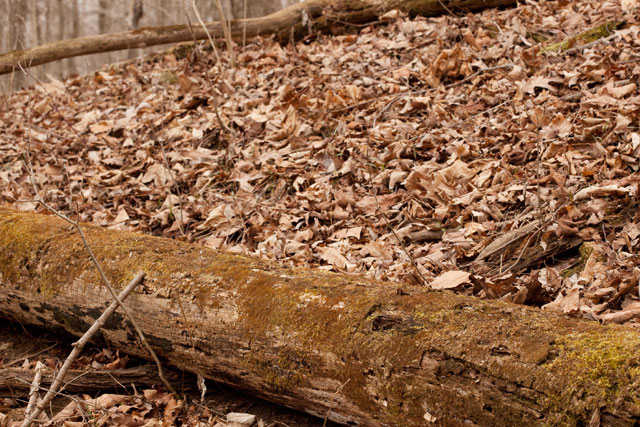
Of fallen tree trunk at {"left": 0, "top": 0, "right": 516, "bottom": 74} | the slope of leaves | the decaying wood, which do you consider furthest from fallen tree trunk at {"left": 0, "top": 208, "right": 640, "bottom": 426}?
fallen tree trunk at {"left": 0, "top": 0, "right": 516, "bottom": 74}

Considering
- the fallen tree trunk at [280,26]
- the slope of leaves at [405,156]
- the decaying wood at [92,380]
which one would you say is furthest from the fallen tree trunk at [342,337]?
the fallen tree trunk at [280,26]

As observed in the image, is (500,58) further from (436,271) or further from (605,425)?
(605,425)

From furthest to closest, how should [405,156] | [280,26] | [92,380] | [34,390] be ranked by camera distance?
1. [280,26]
2. [405,156]
3. [92,380]
4. [34,390]

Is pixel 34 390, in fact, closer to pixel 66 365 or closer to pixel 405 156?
pixel 66 365

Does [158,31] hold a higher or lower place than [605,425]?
higher

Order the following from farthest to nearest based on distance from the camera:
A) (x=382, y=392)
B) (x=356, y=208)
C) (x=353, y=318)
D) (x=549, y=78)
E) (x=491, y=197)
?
1. (x=549, y=78)
2. (x=356, y=208)
3. (x=491, y=197)
4. (x=353, y=318)
5. (x=382, y=392)

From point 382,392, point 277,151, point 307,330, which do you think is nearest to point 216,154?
point 277,151

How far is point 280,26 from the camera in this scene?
8453 mm

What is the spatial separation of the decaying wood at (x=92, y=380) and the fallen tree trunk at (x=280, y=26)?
5.70 m

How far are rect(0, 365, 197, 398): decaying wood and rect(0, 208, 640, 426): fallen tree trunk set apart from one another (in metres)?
0.14

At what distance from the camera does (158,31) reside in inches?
342

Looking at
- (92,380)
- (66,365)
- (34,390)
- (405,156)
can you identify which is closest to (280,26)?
(405,156)

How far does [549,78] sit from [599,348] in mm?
3642

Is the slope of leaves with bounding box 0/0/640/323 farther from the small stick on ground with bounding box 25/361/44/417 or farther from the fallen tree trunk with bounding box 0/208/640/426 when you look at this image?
the small stick on ground with bounding box 25/361/44/417
